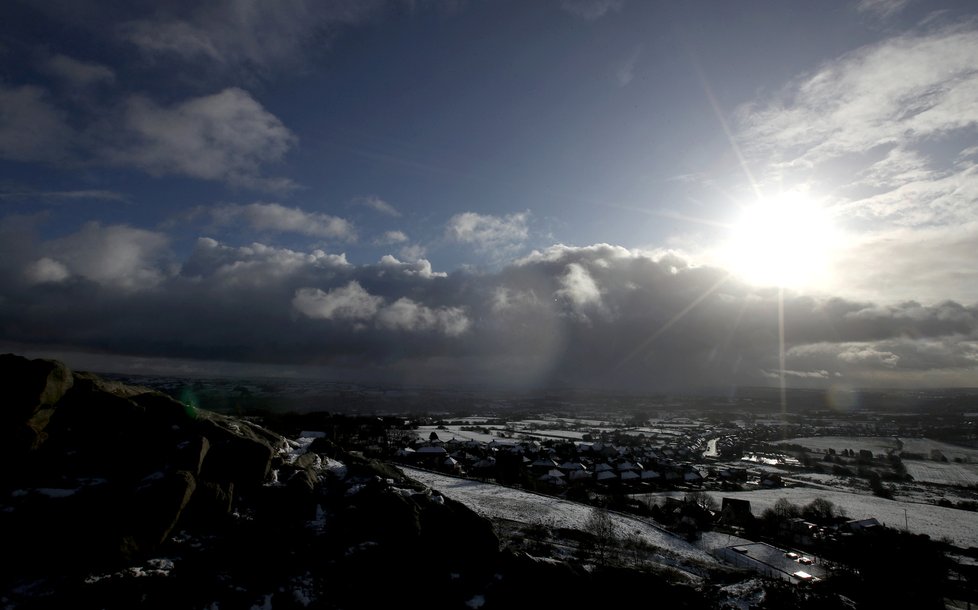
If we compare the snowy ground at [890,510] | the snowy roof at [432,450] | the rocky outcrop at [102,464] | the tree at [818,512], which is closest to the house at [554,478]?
the snowy ground at [890,510]

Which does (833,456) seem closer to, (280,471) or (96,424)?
(280,471)

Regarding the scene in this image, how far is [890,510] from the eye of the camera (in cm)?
5719

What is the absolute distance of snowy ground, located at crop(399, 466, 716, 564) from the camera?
33.0m

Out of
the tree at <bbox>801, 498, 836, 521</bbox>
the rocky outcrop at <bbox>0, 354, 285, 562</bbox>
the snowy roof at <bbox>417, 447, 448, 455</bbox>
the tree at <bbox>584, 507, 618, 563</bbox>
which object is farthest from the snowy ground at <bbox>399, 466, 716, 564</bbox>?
the tree at <bbox>801, 498, 836, 521</bbox>

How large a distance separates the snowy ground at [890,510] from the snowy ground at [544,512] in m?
20.6

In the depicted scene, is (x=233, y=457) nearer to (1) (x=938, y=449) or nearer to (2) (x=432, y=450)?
(2) (x=432, y=450)

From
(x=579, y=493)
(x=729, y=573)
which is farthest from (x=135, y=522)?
(x=579, y=493)

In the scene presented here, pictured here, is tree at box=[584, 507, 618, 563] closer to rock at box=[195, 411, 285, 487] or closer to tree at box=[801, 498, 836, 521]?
rock at box=[195, 411, 285, 487]

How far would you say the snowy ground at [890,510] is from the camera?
48344 millimetres

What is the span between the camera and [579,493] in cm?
5534

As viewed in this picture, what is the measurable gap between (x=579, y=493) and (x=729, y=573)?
3151 centimetres

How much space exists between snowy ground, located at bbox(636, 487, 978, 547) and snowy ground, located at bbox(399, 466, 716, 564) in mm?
20607

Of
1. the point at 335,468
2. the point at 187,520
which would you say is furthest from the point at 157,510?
the point at 335,468

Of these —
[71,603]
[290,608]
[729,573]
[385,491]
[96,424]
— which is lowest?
[729,573]
